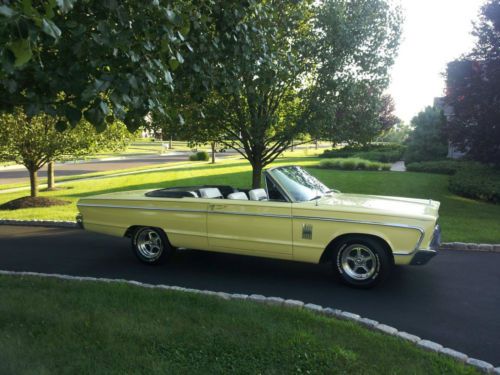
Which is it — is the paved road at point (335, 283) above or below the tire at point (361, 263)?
below

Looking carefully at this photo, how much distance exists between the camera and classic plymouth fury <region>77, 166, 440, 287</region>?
5.35 m

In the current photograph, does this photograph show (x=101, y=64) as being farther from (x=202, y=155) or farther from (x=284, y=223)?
(x=202, y=155)

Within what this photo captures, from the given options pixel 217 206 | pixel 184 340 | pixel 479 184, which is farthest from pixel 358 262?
pixel 479 184

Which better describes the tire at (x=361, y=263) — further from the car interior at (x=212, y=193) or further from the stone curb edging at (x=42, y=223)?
the stone curb edging at (x=42, y=223)

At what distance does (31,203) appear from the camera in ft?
43.5

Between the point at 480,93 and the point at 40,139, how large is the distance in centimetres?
1298

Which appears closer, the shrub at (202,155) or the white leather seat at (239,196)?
the white leather seat at (239,196)

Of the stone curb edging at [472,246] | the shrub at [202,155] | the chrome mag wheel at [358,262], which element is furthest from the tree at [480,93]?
the shrub at [202,155]

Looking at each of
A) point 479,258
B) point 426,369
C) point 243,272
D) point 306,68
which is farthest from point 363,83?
point 426,369

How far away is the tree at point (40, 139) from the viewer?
41.2 ft

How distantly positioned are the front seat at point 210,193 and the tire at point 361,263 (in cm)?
205

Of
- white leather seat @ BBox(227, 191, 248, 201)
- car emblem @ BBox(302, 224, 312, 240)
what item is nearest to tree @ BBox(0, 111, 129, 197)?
white leather seat @ BBox(227, 191, 248, 201)

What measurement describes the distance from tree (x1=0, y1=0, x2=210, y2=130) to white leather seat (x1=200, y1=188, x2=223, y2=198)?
208 cm

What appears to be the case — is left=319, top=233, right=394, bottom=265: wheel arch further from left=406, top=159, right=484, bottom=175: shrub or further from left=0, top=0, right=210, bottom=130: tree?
left=406, top=159, right=484, bottom=175: shrub
